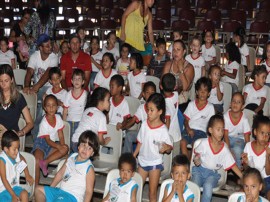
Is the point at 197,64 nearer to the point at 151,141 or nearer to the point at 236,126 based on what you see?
the point at 236,126

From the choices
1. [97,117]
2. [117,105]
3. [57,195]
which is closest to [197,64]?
[117,105]

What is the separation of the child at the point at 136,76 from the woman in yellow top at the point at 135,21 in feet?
1.91

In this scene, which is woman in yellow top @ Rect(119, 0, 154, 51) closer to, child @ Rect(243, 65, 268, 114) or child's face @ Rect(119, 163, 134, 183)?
child @ Rect(243, 65, 268, 114)

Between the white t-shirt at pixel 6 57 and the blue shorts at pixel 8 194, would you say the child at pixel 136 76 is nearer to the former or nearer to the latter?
the white t-shirt at pixel 6 57

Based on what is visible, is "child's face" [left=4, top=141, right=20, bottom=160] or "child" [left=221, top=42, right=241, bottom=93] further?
"child" [left=221, top=42, right=241, bottom=93]

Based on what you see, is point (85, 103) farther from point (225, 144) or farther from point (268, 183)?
point (268, 183)

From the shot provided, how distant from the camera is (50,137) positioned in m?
6.00

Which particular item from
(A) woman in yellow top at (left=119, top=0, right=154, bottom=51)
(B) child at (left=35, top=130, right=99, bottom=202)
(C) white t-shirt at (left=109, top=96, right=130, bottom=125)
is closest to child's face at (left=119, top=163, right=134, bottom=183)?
(B) child at (left=35, top=130, right=99, bottom=202)

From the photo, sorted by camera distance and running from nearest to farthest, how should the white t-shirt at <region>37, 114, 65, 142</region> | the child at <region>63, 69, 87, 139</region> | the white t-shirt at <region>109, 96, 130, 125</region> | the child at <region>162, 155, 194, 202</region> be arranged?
the child at <region>162, 155, 194, 202</region> < the white t-shirt at <region>37, 114, 65, 142</region> < the white t-shirt at <region>109, 96, 130, 125</region> < the child at <region>63, 69, 87, 139</region>

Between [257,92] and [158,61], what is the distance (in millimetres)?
1491

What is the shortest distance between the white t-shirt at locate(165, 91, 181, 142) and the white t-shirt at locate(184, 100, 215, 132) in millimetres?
173

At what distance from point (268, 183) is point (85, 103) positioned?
217cm

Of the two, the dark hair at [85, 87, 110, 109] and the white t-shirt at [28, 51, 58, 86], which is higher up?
the white t-shirt at [28, 51, 58, 86]

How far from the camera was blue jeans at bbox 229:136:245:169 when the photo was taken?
573 centimetres
